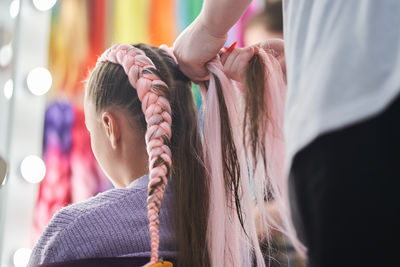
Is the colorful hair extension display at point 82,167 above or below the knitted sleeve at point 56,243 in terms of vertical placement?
above

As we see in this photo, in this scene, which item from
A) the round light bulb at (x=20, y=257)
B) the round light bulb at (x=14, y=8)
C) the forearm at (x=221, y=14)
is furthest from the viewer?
the round light bulb at (x=14, y=8)

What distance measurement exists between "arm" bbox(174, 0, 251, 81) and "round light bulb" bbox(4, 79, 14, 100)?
466 mm

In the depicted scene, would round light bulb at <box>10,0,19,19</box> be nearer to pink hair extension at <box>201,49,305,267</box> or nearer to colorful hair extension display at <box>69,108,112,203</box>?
colorful hair extension display at <box>69,108,112,203</box>

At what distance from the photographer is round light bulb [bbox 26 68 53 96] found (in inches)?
40.9

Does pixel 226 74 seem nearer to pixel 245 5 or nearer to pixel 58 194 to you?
pixel 245 5

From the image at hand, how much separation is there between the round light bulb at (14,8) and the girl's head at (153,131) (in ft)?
1.11

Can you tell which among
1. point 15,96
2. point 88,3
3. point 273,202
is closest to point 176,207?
point 273,202

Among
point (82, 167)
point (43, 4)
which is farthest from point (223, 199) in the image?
point (43, 4)

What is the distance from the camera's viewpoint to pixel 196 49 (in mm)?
701

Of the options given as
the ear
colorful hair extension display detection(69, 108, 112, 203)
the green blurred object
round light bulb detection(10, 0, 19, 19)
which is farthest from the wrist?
round light bulb detection(10, 0, 19, 19)

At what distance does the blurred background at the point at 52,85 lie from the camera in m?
0.99

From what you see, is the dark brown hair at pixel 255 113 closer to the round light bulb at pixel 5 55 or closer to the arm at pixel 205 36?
the arm at pixel 205 36

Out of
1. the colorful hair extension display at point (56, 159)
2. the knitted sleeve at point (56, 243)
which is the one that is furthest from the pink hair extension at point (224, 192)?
the colorful hair extension display at point (56, 159)

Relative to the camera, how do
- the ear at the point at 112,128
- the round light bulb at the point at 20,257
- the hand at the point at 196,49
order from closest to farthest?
the hand at the point at 196,49, the ear at the point at 112,128, the round light bulb at the point at 20,257
